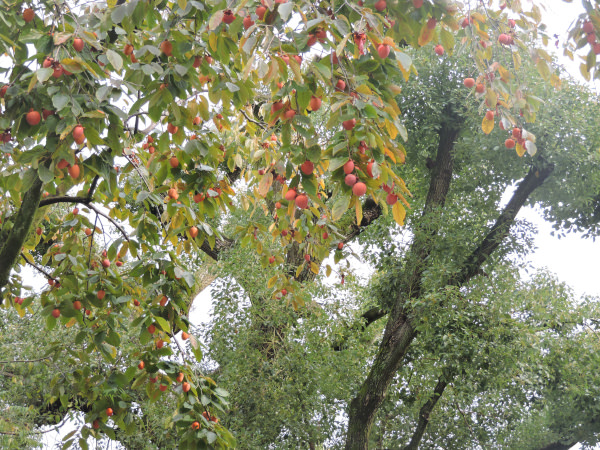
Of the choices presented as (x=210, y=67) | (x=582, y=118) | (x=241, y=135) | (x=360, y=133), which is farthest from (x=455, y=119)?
(x=360, y=133)

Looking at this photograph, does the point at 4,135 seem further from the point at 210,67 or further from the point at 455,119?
the point at 455,119

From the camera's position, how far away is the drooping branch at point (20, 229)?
7.75ft

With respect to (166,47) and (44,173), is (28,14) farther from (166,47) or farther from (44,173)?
(44,173)

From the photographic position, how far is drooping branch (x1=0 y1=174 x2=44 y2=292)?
2.36m

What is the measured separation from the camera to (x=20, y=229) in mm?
2422

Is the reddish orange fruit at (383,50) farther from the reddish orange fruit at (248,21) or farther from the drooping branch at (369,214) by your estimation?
the drooping branch at (369,214)

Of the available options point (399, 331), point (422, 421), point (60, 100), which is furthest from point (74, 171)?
point (422, 421)

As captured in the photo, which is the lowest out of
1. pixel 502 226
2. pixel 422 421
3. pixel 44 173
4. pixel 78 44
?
pixel 44 173

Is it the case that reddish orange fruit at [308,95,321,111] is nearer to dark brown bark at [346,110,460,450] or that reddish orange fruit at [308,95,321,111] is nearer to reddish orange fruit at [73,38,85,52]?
reddish orange fruit at [73,38,85,52]

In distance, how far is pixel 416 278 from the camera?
5.88 m

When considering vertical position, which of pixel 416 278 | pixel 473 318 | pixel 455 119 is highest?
pixel 455 119

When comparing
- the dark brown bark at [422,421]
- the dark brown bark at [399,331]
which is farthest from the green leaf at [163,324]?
the dark brown bark at [422,421]

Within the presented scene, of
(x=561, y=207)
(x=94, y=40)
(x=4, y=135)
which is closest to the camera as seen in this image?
(x=94, y=40)

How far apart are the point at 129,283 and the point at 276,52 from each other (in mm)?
2423
